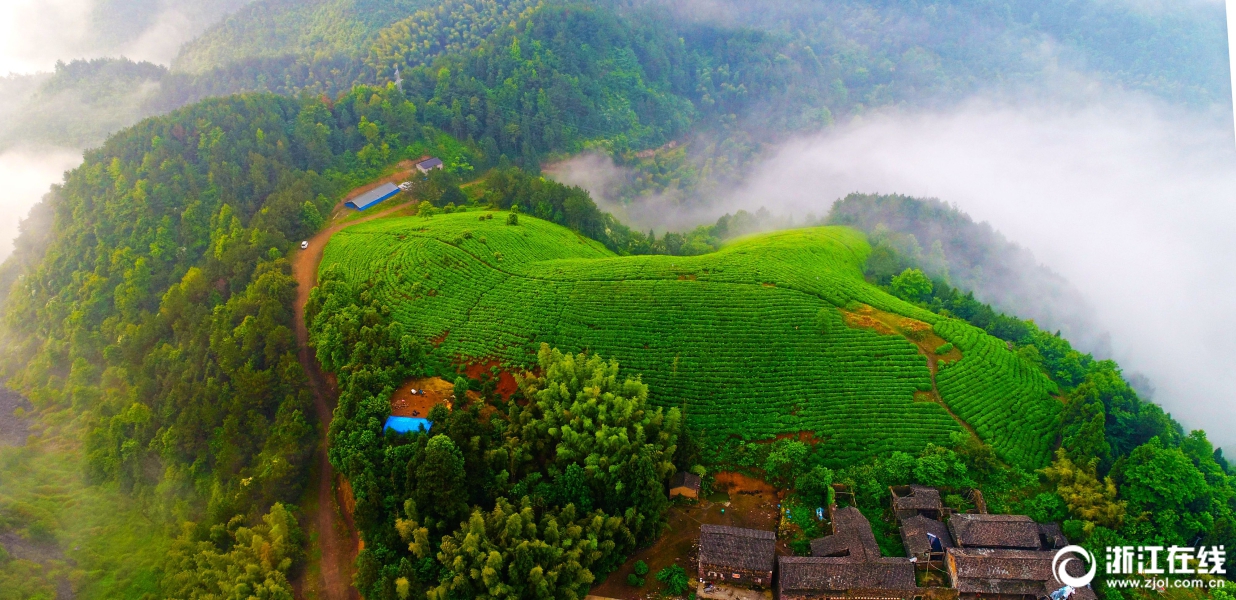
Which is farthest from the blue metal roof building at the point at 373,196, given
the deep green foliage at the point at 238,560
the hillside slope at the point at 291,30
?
the hillside slope at the point at 291,30

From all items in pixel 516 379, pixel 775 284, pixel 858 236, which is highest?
pixel 858 236

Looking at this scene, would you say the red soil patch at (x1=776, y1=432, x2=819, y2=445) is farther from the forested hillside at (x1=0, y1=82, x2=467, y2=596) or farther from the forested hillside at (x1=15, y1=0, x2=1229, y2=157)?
the forested hillside at (x1=15, y1=0, x2=1229, y2=157)

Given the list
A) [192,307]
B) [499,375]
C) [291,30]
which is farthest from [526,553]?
[291,30]

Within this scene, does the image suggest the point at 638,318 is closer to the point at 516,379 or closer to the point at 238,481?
the point at 516,379

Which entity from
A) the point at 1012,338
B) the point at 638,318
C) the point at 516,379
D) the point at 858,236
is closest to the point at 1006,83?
the point at 858,236

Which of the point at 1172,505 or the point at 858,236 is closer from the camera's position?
the point at 1172,505

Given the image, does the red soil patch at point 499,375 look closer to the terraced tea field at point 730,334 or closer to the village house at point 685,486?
the terraced tea field at point 730,334
